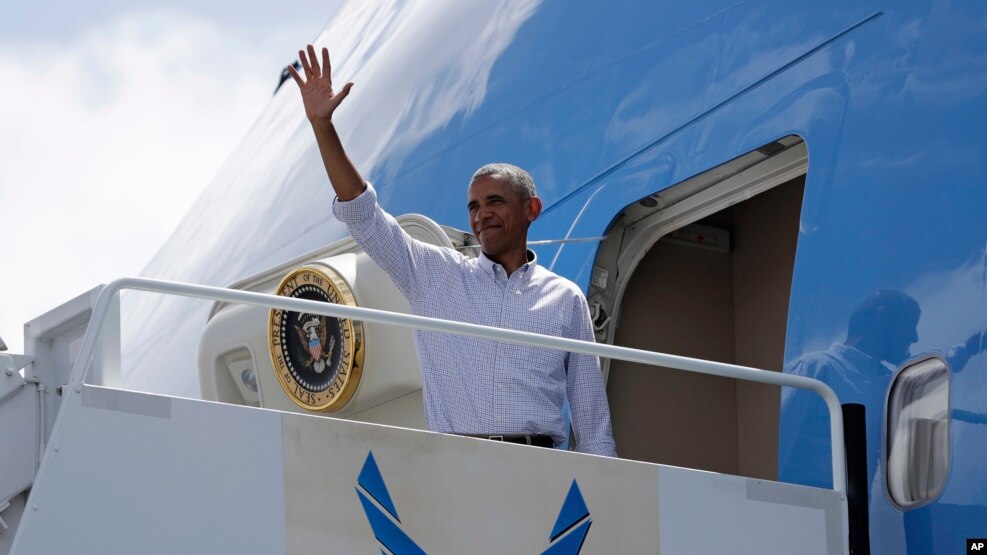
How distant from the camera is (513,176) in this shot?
4965 mm

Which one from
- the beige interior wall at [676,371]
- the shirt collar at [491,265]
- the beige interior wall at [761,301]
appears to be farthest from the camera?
the beige interior wall at [761,301]

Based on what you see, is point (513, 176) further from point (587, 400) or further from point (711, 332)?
point (711, 332)

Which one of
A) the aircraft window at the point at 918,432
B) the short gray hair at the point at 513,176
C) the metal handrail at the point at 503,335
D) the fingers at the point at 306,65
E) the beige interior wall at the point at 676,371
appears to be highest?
the fingers at the point at 306,65

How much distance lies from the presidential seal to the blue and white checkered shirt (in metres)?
0.94

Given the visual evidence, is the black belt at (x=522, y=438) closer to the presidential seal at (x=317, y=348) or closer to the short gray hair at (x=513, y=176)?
the short gray hair at (x=513, y=176)

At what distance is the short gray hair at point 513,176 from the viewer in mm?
4953

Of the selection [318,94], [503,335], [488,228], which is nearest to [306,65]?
[318,94]

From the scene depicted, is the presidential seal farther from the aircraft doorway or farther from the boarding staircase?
the boarding staircase

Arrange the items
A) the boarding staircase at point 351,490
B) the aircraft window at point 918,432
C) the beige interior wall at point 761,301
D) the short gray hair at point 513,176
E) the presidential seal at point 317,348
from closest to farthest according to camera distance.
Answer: the boarding staircase at point 351,490
the aircraft window at point 918,432
the short gray hair at point 513,176
the presidential seal at point 317,348
the beige interior wall at point 761,301

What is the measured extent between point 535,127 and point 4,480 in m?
2.84

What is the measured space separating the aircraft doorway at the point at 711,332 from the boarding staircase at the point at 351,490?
1829mm

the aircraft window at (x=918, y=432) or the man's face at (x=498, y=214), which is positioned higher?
the man's face at (x=498, y=214)

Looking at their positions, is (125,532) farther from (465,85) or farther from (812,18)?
(465,85)

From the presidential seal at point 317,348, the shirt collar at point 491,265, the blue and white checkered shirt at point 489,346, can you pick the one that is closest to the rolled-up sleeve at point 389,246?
the blue and white checkered shirt at point 489,346
